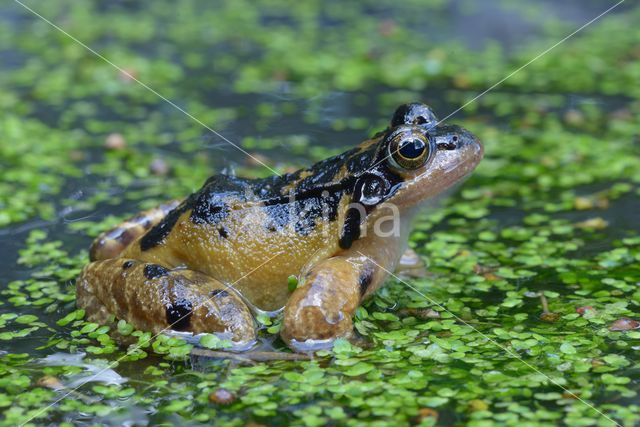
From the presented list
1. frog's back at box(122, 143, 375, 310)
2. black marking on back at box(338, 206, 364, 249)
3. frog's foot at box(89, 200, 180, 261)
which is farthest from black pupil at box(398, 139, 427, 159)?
frog's foot at box(89, 200, 180, 261)

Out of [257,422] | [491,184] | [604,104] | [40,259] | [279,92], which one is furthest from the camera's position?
[279,92]

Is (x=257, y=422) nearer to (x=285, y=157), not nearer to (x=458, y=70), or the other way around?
(x=285, y=157)

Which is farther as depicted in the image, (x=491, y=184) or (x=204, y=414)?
(x=491, y=184)

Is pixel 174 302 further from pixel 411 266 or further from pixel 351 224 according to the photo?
pixel 411 266

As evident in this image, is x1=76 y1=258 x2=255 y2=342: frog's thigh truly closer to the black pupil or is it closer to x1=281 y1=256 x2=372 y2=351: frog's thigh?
x1=281 y1=256 x2=372 y2=351: frog's thigh

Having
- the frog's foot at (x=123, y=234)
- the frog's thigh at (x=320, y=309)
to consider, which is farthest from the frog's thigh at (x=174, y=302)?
the frog's foot at (x=123, y=234)

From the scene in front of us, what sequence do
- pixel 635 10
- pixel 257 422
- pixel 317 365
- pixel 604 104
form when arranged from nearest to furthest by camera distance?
1. pixel 257 422
2. pixel 317 365
3. pixel 604 104
4. pixel 635 10

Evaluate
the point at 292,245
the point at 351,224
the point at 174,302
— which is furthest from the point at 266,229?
the point at 174,302

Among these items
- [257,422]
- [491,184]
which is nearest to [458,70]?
[491,184]
